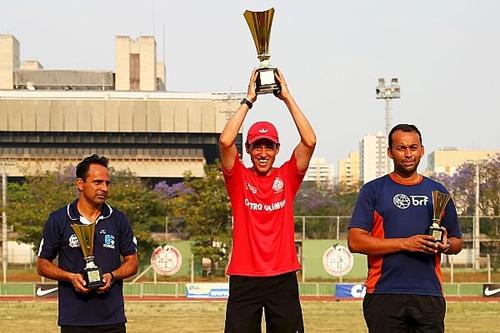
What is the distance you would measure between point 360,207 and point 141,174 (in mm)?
80476

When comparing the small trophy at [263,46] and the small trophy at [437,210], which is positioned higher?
the small trophy at [263,46]

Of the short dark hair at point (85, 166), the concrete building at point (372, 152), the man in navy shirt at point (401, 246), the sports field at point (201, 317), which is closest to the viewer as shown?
the man in navy shirt at point (401, 246)

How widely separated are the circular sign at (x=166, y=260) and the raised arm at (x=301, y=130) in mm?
35645

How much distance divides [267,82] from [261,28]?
1.45ft

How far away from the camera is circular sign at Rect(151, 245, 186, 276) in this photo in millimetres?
43344

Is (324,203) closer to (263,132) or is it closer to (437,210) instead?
(263,132)

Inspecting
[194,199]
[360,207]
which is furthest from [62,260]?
[194,199]

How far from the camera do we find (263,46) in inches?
296

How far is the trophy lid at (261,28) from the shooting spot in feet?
24.2

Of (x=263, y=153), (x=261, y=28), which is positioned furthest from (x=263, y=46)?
(x=263, y=153)

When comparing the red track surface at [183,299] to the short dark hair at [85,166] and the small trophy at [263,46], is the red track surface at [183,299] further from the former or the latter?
the small trophy at [263,46]

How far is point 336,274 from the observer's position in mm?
43219

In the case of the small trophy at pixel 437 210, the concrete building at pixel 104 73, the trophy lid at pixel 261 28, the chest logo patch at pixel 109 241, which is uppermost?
the concrete building at pixel 104 73

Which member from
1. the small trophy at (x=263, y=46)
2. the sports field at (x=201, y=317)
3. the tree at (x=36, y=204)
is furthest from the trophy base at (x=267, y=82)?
the tree at (x=36, y=204)
